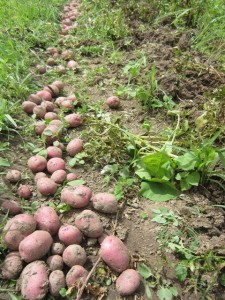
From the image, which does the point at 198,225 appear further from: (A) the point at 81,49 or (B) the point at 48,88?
(A) the point at 81,49

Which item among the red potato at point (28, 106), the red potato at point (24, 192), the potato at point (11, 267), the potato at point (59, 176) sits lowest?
the potato at point (11, 267)

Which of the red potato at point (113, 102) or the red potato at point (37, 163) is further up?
the red potato at point (113, 102)

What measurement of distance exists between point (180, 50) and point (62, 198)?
2353 millimetres

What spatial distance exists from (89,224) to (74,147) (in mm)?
708

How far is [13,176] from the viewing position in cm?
188

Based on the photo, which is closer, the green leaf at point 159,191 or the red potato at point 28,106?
the green leaf at point 159,191

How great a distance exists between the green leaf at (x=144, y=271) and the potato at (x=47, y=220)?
511 millimetres

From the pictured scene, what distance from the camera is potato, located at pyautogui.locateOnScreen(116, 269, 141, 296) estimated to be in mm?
1429

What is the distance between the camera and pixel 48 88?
107 inches

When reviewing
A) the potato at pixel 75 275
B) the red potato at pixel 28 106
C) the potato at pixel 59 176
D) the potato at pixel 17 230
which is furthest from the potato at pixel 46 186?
the red potato at pixel 28 106

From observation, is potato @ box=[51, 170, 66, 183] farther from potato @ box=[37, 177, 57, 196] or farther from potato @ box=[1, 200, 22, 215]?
potato @ box=[1, 200, 22, 215]

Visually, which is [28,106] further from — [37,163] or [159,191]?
[159,191]

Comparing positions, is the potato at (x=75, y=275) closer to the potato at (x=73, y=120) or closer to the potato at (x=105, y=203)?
the potato at (x=105, y=203)

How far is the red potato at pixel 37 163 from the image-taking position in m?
1.96
